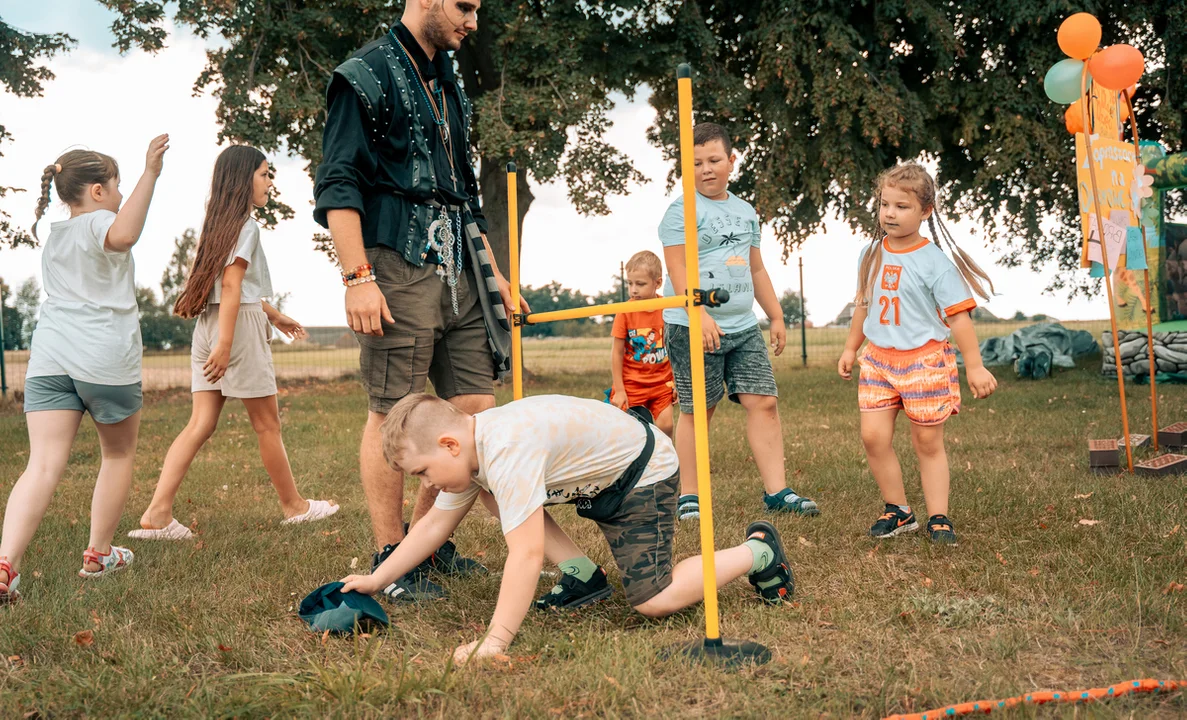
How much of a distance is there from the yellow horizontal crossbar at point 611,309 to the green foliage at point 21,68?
14.3 meters

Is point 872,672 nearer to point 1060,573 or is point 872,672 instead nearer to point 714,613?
point 714,613

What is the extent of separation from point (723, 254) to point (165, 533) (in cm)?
307

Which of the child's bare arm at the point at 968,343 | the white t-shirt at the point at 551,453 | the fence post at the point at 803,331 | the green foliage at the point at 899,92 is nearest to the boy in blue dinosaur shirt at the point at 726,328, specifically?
the child's bare arm at the point at 968,343

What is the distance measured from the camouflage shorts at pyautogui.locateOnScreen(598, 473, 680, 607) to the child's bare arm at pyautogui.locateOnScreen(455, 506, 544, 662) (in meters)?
0.39

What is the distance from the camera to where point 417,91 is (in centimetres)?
339

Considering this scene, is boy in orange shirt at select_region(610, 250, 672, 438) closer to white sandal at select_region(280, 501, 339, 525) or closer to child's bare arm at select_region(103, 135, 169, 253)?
white sandal at select_region(280, 501, 339, 525)

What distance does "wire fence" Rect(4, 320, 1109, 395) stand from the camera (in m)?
17.1

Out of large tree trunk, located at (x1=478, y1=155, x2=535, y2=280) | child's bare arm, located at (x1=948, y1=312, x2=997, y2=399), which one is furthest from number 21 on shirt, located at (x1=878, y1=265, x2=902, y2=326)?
large tree trunk, located at (x1=478, y1=155, x2=535, y2=280)

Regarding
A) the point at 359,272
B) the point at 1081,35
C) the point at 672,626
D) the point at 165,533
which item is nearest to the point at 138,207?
the point at 359,272

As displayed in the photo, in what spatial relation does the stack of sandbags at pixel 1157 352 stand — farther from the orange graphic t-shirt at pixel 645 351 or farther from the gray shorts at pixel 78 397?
the gray shorts at pixel 78 397

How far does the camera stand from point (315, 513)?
5.01 metres

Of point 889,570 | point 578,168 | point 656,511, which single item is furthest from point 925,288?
point 578,168

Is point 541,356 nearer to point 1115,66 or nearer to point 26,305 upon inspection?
point 26,305

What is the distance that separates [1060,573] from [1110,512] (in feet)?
3.88
